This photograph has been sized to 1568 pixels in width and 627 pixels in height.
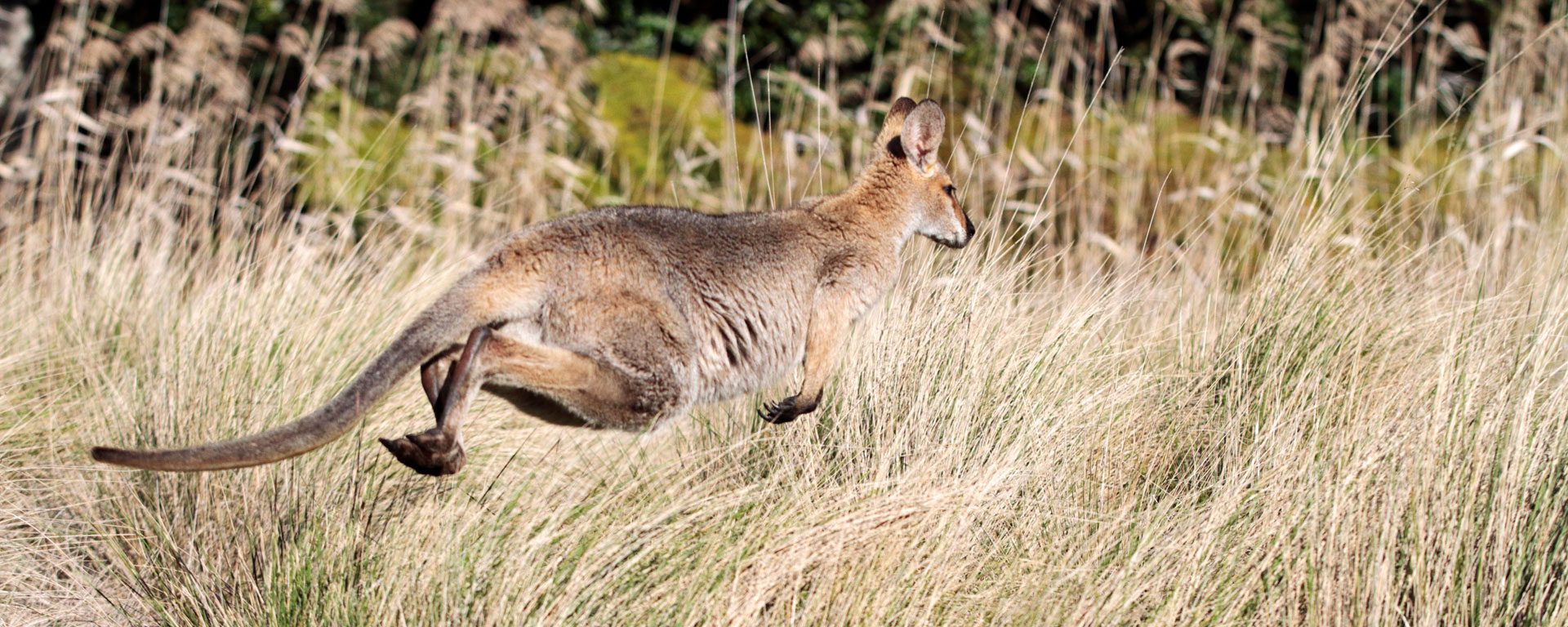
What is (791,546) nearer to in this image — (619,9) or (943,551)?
(943,551)

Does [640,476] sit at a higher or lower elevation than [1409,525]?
lower

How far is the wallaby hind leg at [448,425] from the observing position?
3.52 metres

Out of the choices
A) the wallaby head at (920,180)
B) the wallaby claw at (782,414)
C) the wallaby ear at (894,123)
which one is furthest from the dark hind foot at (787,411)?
the wallaby ear at (894,123)

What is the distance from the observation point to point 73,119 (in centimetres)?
746

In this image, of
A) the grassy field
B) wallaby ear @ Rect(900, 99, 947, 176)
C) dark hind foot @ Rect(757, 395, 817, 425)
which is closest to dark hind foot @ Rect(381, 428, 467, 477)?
the grassy field

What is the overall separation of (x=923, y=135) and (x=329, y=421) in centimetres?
238

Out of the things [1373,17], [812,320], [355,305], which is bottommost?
[355,305]

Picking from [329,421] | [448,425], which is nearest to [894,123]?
[448,425]

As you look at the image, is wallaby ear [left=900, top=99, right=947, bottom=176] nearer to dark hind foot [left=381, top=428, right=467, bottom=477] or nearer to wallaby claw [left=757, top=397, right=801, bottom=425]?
wallaby claw [left=757, top=397, right=801, bottom=425]

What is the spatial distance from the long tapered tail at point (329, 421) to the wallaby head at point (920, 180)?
1.78 m

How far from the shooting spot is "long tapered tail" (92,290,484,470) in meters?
3.12

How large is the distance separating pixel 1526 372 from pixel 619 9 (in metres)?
10.6

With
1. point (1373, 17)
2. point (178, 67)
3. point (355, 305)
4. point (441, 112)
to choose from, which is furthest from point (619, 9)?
point (355, 305)

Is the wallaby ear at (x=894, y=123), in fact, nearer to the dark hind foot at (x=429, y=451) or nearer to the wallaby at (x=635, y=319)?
the wallaby at (x=635, y=319)
